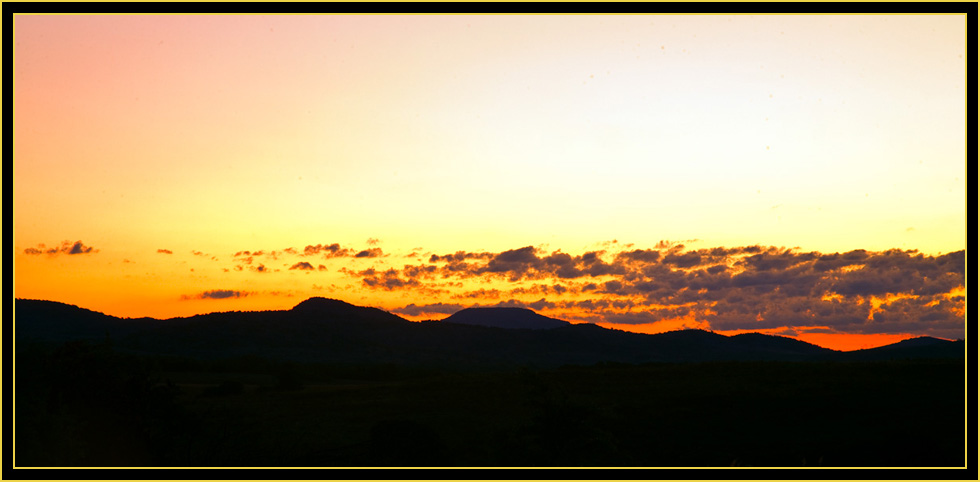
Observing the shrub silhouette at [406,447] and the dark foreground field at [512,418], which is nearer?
the dark foreground field at [512,418]

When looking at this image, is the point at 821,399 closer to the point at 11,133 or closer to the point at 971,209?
the point at 971,209

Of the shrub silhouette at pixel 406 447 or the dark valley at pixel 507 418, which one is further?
the shrub silhouette at pixel 406 447

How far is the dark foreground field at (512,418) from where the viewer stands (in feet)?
90.7

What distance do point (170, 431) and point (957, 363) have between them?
263 feet

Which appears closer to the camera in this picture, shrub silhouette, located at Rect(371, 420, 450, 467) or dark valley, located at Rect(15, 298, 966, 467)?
dark valley, located at Rect(15, 298, 966, 467)

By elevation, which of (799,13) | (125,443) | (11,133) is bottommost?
(125,443)

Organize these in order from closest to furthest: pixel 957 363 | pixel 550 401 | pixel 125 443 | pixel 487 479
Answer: pixel 487 479, pixel 125 443, pixel 550 401, pixel 957 363

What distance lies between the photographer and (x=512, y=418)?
55.5 meters

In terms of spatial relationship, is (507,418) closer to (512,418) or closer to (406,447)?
(512,418)

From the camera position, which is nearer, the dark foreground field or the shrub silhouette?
the dark foreground field

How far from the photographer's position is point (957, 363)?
79.1 metres

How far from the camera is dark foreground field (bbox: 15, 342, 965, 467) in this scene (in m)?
27.6

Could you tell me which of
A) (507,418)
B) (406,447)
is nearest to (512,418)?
(507,418)

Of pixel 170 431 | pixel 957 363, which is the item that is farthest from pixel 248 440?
pixel 957 363
